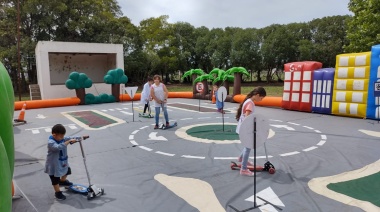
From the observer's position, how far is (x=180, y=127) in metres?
9.26

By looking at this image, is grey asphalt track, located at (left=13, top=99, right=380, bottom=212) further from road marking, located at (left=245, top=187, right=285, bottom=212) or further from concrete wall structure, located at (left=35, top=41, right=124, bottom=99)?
concrete wall structure, located at (left=35, top=41, right=124, bottom=99)

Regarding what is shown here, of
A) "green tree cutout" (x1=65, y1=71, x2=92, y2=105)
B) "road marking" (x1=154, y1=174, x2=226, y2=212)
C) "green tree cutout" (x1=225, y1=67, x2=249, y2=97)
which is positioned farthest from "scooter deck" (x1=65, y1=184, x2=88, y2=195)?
"green tree cutout" (x1=65, y1=71, x2=92, y2=105)

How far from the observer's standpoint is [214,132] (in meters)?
8.30

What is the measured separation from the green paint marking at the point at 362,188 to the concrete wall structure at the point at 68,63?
61.3ft

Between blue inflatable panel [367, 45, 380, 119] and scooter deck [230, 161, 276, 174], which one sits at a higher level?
blue inflatable panel [367, 45, 380, 119]

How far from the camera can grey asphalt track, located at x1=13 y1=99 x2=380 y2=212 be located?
398 centimetres

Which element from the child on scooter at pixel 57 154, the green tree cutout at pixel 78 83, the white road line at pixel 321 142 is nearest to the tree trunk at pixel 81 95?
the green tree cutout at pixel 78 83

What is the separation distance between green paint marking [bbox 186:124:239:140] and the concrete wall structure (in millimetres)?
13821

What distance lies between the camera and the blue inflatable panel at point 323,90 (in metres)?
11.1

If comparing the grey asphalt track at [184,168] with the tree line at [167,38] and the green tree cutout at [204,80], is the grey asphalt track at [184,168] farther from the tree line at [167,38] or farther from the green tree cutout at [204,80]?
the tree line at [167,38]

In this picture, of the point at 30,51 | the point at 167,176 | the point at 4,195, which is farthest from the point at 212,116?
the point at 30,51

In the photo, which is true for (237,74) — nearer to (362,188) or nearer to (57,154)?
(362,188)

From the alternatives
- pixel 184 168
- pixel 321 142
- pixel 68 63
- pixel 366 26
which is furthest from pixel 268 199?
pixel 68 63

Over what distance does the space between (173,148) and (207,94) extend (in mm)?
11478
